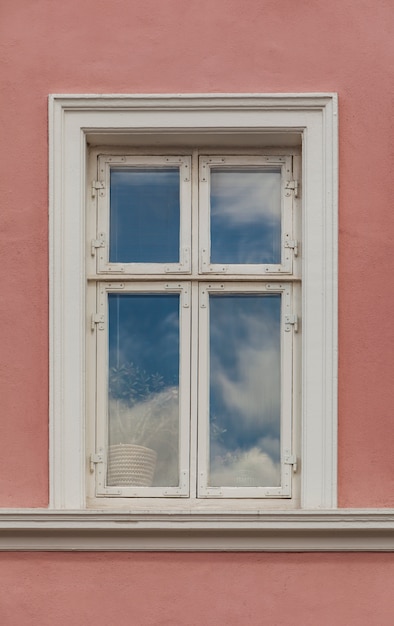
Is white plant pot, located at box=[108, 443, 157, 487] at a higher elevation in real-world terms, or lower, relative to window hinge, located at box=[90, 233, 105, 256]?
lower

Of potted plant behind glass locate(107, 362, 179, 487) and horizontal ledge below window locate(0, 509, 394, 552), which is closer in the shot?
horizontal ledge below window locate(0, 509, 394, 552)

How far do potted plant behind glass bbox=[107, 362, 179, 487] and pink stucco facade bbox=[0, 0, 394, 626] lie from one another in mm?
393

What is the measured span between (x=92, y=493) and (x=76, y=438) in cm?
33

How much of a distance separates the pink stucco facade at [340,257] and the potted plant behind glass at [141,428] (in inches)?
15.5

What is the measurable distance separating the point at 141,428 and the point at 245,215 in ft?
4.18

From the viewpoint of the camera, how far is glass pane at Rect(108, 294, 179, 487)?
20.7ft

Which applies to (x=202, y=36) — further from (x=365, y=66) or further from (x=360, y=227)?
(x=360, y=227)

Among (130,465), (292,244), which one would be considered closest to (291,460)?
(130,465)

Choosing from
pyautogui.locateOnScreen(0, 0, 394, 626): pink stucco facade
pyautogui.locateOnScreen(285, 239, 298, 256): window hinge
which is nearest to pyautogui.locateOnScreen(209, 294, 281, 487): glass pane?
pyautogui.locateOnScreen(285, 239, 298, 256): window hinge

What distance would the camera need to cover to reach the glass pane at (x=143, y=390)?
6.32m
